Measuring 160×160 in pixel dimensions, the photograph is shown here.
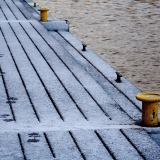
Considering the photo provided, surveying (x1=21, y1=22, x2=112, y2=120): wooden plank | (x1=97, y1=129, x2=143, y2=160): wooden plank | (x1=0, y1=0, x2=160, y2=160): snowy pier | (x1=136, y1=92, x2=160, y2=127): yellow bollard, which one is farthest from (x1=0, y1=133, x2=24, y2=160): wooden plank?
(x1=136, y1=92, x2=160, y2=127): yellow bollard

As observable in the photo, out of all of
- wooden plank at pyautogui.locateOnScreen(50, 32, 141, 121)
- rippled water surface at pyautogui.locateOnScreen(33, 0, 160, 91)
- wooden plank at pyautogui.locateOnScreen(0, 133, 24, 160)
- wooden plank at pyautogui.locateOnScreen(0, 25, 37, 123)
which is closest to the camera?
wooden plank at pyautogui.locateOnScreen(0, 133, 24, 160)

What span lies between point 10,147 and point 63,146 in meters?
0.32

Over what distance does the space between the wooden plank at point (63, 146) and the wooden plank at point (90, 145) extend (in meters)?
0.04

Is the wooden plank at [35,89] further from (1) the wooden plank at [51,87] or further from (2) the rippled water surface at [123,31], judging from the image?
(2) the rippled water surface at [123,31]

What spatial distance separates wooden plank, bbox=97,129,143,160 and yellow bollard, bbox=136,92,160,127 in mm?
235

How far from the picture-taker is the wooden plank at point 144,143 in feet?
10.8

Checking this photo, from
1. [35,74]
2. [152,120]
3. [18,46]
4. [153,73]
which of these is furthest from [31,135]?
[153,73]

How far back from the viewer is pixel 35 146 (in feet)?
11.0

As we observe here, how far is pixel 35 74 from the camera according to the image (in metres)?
5.00

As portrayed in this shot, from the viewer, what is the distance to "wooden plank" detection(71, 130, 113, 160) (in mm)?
3239

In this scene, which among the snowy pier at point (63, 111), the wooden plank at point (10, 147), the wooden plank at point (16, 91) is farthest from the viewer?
the wooden plank at point (16, 91)

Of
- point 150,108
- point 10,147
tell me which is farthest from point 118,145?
point 10,147

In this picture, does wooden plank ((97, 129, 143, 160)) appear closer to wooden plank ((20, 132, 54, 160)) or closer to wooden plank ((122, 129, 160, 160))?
wooden plank ((122, 129, 160, 160))

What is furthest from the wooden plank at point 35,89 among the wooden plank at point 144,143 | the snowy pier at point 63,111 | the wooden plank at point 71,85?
the wooden plank at point 144,143
